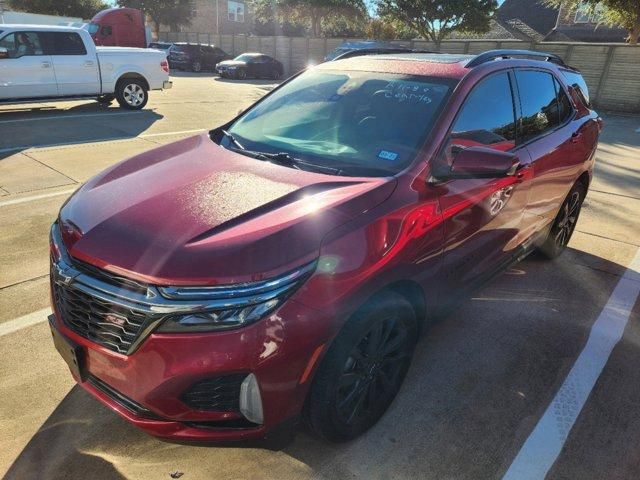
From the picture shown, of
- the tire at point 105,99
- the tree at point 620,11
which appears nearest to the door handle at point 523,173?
the tire at point 105,99

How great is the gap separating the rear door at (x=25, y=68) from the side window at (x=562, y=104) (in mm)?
10188

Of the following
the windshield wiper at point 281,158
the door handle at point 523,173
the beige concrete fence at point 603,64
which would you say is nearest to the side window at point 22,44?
the windshield wiper at point 281,158

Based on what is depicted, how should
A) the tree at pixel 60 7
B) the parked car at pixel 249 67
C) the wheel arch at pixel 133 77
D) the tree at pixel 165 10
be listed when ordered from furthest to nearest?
the tree at pixel 165 10
the tree at pixel 60 7
the parked car at pixel 249 67
the wheel arch at pixel 133 77

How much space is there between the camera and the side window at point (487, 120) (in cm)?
274

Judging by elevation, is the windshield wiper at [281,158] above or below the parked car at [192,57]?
above

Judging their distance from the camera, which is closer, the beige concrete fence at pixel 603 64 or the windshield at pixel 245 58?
the beige concrete fence at pixel 603 64

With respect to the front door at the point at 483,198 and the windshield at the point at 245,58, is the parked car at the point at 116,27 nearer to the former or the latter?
the windshield at the point at 245,58

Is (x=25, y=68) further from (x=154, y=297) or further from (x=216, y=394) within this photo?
(x=216, y=394)

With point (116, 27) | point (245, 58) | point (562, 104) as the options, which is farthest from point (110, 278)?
point (116, 27)

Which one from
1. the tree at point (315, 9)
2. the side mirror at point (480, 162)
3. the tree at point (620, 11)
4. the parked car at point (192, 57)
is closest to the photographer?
the side mirror at point (480, 162)

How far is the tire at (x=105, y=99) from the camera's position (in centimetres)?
1202

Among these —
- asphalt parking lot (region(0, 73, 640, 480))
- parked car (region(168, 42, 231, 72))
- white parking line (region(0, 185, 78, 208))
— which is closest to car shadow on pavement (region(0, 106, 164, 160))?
white parking line (region(0, 185, 78, 208))

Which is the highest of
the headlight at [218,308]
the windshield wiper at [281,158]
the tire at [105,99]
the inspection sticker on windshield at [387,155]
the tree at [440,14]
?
the tree at [440,14]

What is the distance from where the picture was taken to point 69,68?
34.9ft
